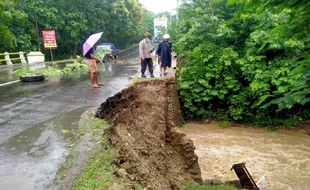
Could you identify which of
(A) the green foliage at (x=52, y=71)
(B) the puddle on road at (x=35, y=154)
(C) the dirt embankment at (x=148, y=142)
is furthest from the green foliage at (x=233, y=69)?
(B) the puddle on road at (x=35, y=154)

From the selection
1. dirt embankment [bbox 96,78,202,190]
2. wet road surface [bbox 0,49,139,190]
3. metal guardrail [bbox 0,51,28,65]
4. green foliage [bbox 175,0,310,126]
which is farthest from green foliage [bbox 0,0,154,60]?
dirt embankment [bbox 96,78,202,190]

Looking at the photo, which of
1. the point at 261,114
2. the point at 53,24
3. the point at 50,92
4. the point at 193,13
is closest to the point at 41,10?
the point at 53,24

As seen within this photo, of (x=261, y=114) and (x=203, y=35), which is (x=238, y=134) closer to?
(x=261, y=114)

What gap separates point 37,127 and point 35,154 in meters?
1.46

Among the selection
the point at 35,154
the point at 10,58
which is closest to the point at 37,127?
the point at 35,154

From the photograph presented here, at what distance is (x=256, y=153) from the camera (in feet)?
31.5

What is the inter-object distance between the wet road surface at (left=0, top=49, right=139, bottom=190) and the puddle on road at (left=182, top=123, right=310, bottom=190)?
11.9 feet

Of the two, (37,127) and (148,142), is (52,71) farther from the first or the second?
(148,142)

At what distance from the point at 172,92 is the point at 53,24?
78.5 feet

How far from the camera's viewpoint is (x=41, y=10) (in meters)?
29.0

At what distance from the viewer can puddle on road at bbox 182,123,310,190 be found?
796 cm

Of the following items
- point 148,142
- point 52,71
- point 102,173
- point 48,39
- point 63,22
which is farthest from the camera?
point 63,22

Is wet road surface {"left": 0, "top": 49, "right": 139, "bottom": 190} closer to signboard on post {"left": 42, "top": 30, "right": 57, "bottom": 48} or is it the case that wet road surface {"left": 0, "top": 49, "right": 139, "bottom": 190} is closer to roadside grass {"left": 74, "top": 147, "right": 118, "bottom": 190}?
roadside grass {"left": 74, "top": 147, "right": 118, "bottom": 190}

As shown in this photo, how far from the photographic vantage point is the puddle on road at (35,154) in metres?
3.73
